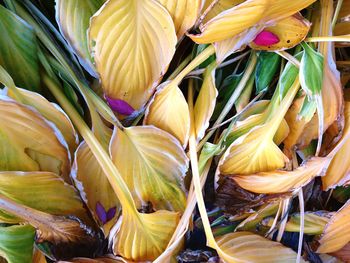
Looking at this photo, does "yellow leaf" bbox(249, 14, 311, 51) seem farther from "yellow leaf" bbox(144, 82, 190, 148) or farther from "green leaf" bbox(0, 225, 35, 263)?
"green leaf" bbox(0, 225, 35, 263)

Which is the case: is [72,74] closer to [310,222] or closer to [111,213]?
[111,213]

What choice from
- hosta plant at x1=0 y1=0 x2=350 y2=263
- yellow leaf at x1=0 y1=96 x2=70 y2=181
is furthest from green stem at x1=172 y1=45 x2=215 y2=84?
yellow leaf at x1=0 y1=96 x2=70 y2=181

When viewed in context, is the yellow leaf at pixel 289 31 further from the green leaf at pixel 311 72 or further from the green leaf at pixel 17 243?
the green leaf at pixel 17 243

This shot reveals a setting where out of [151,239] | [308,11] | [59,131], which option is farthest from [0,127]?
[308,11]

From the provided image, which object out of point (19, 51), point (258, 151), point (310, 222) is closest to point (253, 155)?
point (258, 151)

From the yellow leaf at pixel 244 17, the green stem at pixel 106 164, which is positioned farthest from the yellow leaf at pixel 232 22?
the green stem at pixel 106 164
